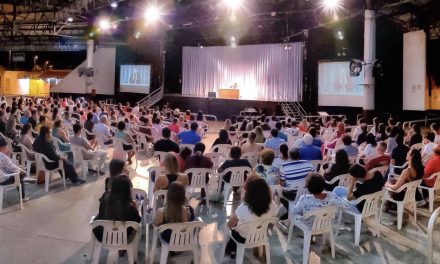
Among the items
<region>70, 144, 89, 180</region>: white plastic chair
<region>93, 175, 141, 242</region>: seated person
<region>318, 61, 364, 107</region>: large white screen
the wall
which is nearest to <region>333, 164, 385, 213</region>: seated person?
<region>93, 175, 141, 242</region>: seated person

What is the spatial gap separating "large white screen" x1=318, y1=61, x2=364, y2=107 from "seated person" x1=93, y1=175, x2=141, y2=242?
1628cm

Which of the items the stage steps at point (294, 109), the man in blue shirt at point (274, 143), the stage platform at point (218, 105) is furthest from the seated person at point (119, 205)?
the stage platform at point (218, 105)

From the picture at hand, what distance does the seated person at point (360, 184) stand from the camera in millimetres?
5188

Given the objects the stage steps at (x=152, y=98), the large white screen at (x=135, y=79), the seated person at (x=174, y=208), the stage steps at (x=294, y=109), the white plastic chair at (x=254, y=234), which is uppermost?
the large white screen at (x=135, y=79)

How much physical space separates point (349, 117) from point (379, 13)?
520 cm

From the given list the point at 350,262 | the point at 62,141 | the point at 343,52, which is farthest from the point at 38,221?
the point at 343,52

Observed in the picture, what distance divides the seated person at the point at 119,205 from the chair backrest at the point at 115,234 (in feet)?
0.19

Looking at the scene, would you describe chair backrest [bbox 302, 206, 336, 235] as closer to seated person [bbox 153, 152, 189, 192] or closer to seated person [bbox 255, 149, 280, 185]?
seated person [bbox 255, 149, 280, 185]

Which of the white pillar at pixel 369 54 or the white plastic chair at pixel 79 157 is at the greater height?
the white pillar at pixel 369 54

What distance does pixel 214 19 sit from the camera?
2062 centimetres

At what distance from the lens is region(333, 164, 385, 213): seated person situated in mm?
5188

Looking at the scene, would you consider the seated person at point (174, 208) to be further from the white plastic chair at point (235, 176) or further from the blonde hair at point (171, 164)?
the white plastic chair at point (235, 176)

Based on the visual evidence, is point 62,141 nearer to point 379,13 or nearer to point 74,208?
point 74,208

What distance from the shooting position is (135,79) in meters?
26.5
